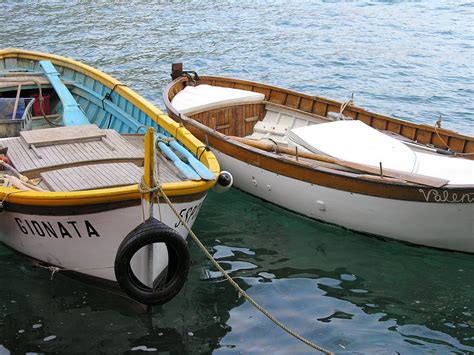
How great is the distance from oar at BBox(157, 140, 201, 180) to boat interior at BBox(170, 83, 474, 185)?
2.31 m

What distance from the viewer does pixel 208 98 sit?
13.1 metres

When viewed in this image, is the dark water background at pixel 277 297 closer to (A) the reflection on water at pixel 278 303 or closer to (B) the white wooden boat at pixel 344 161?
(A) the reflection on water at pixel 278 303

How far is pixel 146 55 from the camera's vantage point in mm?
23266

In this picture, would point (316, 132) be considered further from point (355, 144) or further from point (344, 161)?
point (344, 161)

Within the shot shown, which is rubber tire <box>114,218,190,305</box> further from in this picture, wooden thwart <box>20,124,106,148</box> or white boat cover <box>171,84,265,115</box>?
white boat cover <box>171,84,265,115</box>

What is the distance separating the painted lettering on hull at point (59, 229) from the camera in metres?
8.01

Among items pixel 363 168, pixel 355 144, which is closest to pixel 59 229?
pixel 363 168

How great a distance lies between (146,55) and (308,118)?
11.6m

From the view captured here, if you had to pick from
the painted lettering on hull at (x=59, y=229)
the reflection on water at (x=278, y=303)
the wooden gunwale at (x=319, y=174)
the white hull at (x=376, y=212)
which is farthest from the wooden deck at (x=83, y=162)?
the white hull at (x=376, y=212)

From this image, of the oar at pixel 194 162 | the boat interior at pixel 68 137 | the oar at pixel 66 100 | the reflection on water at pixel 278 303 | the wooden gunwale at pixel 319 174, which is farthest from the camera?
the oar at pixel 66 100

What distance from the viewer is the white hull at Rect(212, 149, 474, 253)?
9.52 m

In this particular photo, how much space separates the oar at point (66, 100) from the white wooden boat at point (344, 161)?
65.7 inches

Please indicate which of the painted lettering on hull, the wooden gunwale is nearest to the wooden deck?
the painted lettering on hull

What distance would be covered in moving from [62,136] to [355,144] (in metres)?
4.69
